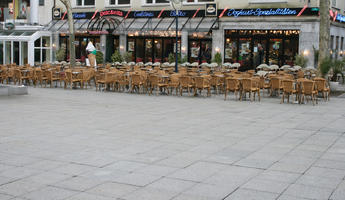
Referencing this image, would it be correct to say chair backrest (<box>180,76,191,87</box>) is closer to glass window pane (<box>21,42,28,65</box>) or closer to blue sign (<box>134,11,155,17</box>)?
blue sign (<box>134,11,155,17</box>)

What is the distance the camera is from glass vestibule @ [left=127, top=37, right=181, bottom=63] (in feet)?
114

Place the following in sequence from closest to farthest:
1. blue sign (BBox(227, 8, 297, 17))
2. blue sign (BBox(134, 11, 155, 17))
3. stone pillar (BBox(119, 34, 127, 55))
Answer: blue sign (BBox(227, 8, 297, 17))
blue sign (BBox(134, 11, 155, 17))
stone pillar (BBox(119, 34, 127, 55))

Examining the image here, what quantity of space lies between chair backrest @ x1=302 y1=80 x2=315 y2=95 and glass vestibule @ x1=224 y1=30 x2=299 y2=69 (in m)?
12.2

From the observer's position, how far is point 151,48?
1401 inches

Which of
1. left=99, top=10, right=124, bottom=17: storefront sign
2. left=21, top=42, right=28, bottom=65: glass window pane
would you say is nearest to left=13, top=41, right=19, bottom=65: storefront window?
left=21, top=42, right=28, bottom=65: glass window pane

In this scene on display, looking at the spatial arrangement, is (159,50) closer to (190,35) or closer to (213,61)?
(190,35)

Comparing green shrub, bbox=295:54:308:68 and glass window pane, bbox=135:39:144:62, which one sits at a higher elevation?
glass window pane, bbox=135:39:144:62

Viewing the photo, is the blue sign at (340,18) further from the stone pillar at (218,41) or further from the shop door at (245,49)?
the stone pillar at (218,41)

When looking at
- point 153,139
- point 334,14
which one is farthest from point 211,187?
point 334,14

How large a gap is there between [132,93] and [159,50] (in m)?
14.5

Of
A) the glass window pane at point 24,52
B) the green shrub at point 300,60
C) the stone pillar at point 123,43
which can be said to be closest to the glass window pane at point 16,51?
the glass window pane at point 24,52

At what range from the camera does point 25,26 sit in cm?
4050

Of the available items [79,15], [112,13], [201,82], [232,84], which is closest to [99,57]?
[112,13]

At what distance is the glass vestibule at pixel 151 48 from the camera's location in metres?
34.7
